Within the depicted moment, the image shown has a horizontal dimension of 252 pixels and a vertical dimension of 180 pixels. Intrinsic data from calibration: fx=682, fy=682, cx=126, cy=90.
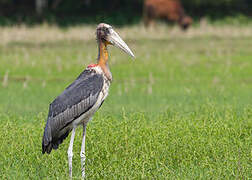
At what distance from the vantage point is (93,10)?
4456 cm

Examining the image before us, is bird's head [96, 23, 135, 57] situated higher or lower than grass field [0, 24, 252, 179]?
higher

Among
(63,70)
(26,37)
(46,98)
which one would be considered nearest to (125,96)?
(46,98)

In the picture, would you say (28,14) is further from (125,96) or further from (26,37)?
(125,96)

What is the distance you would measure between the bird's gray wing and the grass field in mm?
455

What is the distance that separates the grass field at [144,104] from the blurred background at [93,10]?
682 cm

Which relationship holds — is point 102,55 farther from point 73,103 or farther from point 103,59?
point 73,103

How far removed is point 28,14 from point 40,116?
3233cm

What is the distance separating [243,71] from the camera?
71.5 ft

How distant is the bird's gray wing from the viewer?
7930mm

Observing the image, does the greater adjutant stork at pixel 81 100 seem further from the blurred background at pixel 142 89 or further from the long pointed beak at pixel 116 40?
the blurred background at pixel 142 89

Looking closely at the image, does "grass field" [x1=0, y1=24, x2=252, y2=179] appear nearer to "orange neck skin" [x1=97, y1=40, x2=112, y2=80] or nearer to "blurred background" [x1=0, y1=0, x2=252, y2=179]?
"blurred background" [x1=0, y1=0, x2=252, y2=179]

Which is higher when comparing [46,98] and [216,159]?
[216,159]

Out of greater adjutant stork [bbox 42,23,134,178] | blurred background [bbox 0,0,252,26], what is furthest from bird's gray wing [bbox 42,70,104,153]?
blurred background [bbox 0,0,252,26]

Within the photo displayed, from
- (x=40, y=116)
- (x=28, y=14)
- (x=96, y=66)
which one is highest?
(x=96, y=66)
